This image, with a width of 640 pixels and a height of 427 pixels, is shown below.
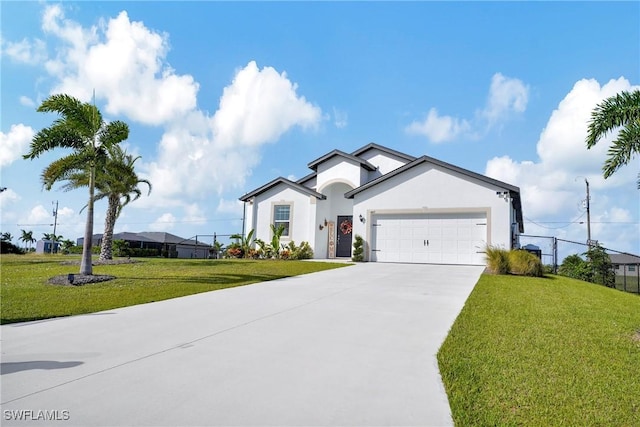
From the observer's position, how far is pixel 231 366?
4.25 metres

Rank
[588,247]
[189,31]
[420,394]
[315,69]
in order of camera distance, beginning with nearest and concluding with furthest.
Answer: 1. [420,394]
2. [189,31]
3. [315,69]
4. [588,247]

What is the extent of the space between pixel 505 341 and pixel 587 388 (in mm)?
1526

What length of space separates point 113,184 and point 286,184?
29.1ft

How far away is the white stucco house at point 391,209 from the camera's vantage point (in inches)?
698

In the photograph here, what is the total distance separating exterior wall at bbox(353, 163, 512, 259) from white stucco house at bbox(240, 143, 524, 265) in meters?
0.04

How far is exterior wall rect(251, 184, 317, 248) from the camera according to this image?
2212 cm

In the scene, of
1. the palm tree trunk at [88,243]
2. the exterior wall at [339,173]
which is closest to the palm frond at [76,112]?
the palm tree trunk at [88,243]

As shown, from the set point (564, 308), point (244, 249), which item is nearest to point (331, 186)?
point (244, 249)

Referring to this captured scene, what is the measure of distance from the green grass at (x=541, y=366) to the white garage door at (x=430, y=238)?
9812 millimetres

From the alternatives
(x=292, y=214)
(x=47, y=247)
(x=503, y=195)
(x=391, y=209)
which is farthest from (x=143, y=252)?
(x=503, y=195)

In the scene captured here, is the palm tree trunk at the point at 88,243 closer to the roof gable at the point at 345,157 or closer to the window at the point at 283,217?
the window at the point at 283,217

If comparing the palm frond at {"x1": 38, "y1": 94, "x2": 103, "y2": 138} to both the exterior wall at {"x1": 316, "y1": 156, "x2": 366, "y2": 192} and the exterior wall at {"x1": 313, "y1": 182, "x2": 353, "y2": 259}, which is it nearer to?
the exterior wall at {"x1": 313, "y1": 182, "x2": 353, "y2": 259}

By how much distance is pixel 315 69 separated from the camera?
49.5 feet

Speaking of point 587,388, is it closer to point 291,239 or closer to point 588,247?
point 291,239
